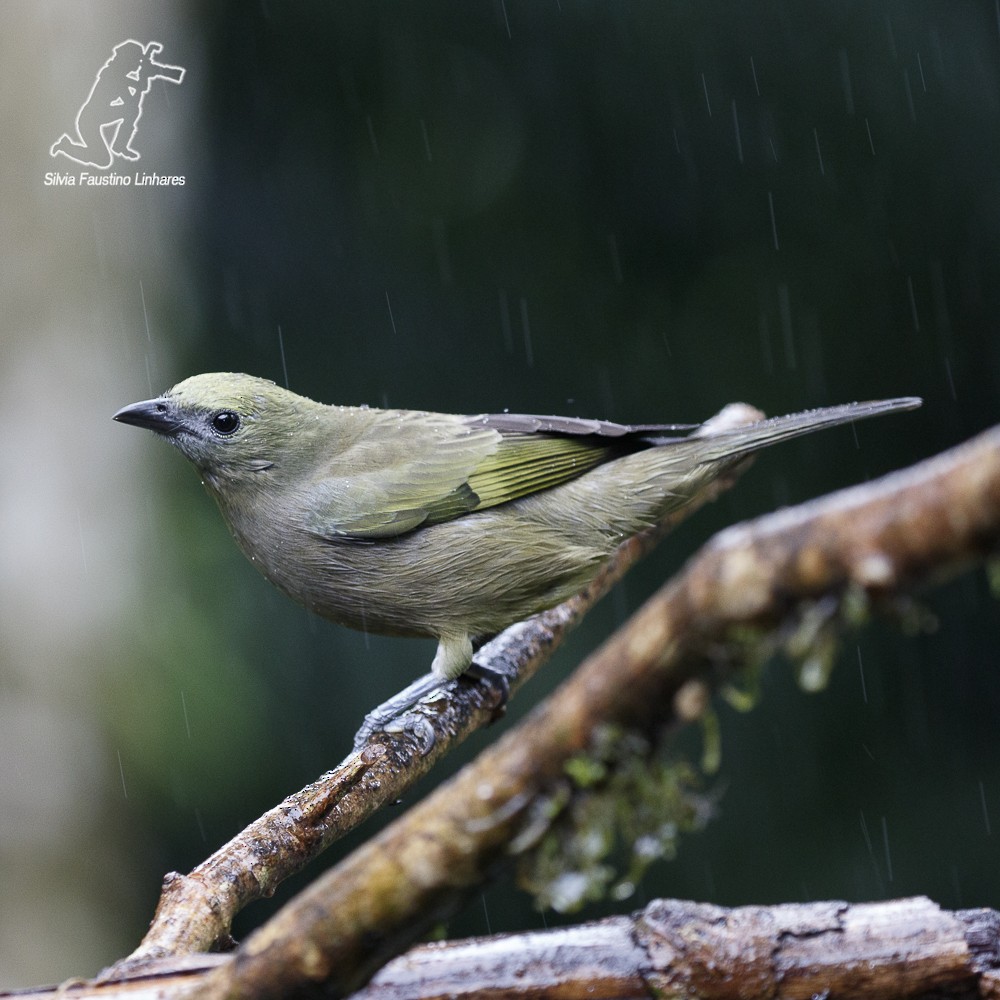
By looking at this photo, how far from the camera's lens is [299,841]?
2779 mm

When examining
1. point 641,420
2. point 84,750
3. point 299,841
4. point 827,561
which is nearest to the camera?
point 827,561

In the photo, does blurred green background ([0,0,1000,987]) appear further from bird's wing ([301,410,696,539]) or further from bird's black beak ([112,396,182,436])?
bird's black beak ([112,396,182,436])

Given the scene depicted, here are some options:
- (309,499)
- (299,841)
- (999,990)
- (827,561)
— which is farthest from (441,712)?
(827,561)

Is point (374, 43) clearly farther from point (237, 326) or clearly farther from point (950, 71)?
point (950, 71)

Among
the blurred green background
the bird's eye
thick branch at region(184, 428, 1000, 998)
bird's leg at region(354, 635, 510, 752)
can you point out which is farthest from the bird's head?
thick branch at region(184, 428, 1000, 998)

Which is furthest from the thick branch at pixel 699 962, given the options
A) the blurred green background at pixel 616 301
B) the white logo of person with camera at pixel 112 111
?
the white logo of person with camera at pixel 112 111

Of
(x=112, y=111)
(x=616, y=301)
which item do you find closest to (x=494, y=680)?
(x=616, y=301)

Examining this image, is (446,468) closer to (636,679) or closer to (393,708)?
(393,708)

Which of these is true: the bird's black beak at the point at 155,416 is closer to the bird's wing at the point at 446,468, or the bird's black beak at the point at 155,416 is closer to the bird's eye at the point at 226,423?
the bird's eye at the point at 226,423

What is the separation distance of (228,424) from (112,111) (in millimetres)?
Result: 3803

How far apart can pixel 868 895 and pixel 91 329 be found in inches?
208

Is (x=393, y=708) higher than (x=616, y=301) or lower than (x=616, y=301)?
lower

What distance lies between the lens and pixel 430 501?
13.8ft

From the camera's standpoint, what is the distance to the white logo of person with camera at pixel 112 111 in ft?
22.6
